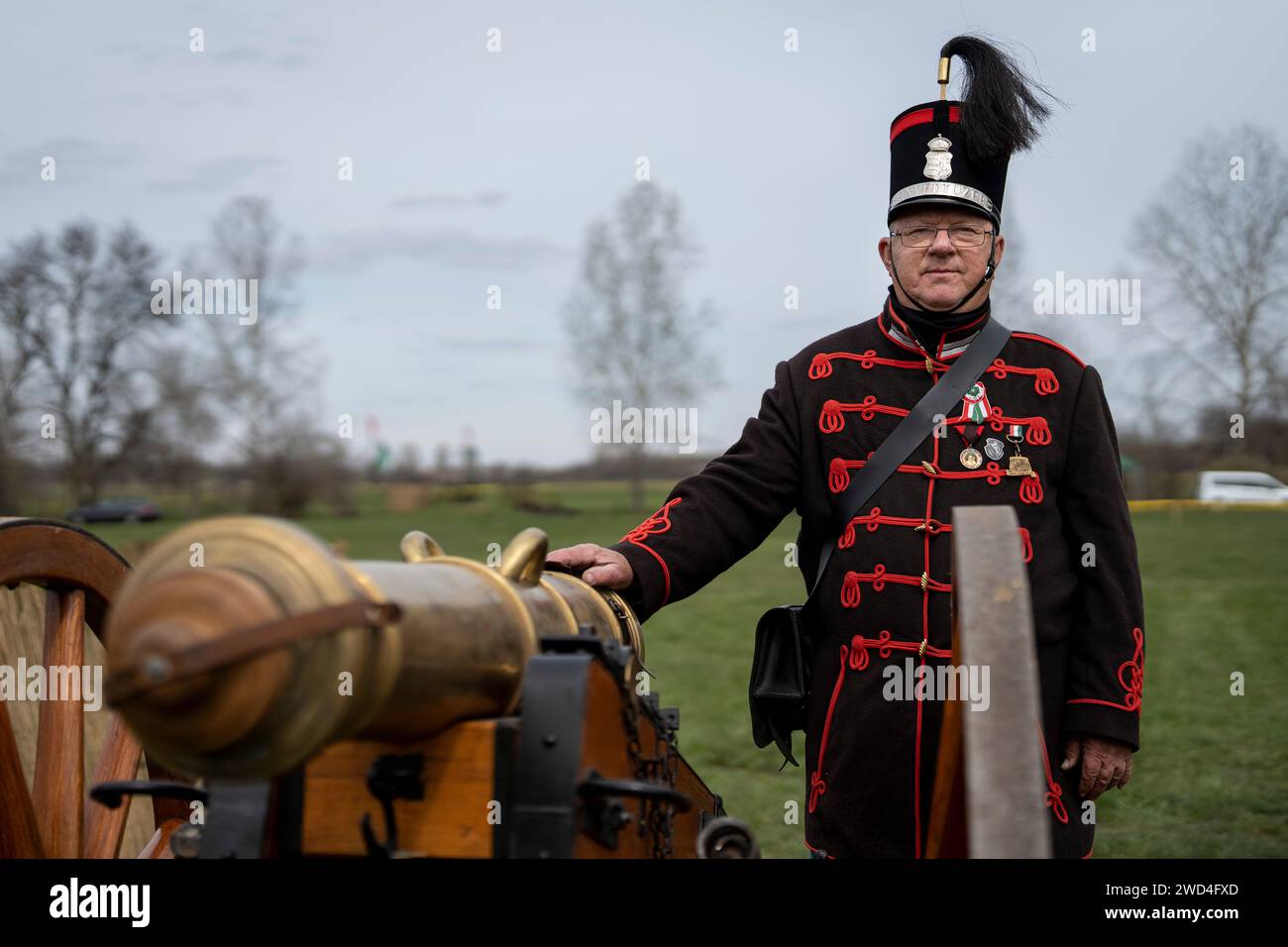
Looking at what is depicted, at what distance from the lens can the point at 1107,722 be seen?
3.11 metres

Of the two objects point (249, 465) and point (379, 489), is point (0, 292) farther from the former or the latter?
point (379, 489)

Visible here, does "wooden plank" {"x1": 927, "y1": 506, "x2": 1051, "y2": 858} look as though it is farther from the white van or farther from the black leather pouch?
the white van

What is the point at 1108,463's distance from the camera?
3.27 meters

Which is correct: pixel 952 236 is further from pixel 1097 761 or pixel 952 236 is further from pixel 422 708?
pixel 422 708

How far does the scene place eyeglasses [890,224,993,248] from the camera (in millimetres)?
3340

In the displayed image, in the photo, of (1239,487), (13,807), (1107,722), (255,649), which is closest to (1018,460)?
(1107,722)

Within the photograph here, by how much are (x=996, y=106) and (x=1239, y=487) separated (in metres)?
35.4

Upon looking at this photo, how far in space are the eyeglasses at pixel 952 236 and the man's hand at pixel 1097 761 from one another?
A: 1.19m

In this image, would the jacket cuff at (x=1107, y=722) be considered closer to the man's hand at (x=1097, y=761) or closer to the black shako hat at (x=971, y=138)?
the man's hand at (x=1097, y=761)

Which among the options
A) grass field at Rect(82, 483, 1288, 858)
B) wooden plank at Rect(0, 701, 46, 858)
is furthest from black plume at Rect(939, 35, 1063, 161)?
grass field at Rect(82, 483, 1288, 858)

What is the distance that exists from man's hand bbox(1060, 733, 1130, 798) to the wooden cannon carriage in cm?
90

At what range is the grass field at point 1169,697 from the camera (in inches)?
257

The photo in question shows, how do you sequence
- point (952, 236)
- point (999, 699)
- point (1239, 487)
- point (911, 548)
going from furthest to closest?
point (1239, 487) < point (952, 236) < point (911, 548) < point (999, 699)
